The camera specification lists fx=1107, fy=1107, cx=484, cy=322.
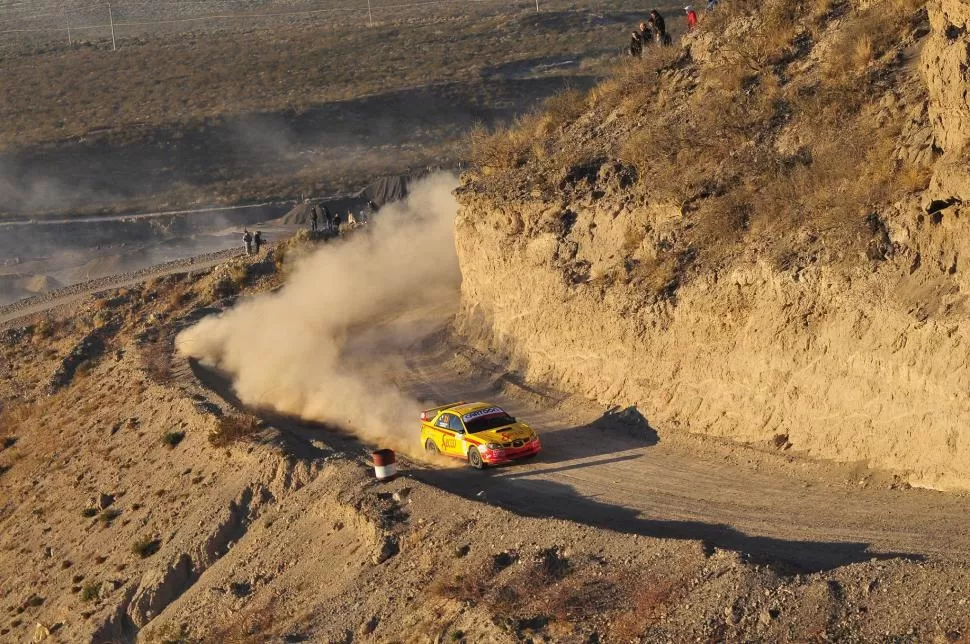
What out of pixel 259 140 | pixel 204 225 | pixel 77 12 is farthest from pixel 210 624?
pixel 77 12

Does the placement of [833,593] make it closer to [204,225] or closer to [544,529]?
[544,529]

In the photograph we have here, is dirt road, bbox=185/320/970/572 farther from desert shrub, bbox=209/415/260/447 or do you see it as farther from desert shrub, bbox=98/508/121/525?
desert shrub, bbox=98/508/121/525

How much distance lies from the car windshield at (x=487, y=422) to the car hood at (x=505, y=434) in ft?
0.79

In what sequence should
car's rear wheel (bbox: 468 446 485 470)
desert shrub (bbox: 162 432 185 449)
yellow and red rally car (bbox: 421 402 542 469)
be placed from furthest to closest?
desert shrub (bbox: 162 432 185 449) → car's rear wheel (bbox: 468 446 485 470) → yellow and red rally car (bbox: 421 402 542 469)

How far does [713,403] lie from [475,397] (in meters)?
8.73

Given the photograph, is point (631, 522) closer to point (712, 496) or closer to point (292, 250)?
point (712, 496)

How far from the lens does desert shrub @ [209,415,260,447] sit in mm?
27500

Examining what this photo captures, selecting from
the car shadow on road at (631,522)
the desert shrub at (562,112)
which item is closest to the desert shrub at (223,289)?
the desert shrub at (562,112)

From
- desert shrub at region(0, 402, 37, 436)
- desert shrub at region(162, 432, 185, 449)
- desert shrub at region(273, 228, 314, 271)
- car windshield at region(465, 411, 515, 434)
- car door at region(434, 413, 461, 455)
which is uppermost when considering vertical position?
desert shrub at region(273, 228, 314, 271)

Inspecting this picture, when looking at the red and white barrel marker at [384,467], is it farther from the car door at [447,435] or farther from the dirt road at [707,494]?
the car door at [447,435]

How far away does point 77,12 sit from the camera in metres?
161

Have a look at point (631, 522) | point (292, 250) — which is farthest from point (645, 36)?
point (631, 522)

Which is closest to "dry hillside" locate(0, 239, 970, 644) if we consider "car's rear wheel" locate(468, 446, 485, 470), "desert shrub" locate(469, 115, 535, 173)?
"car's rear wheel" locate(468, 446, 485, 470)

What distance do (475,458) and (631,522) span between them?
17.3ft
